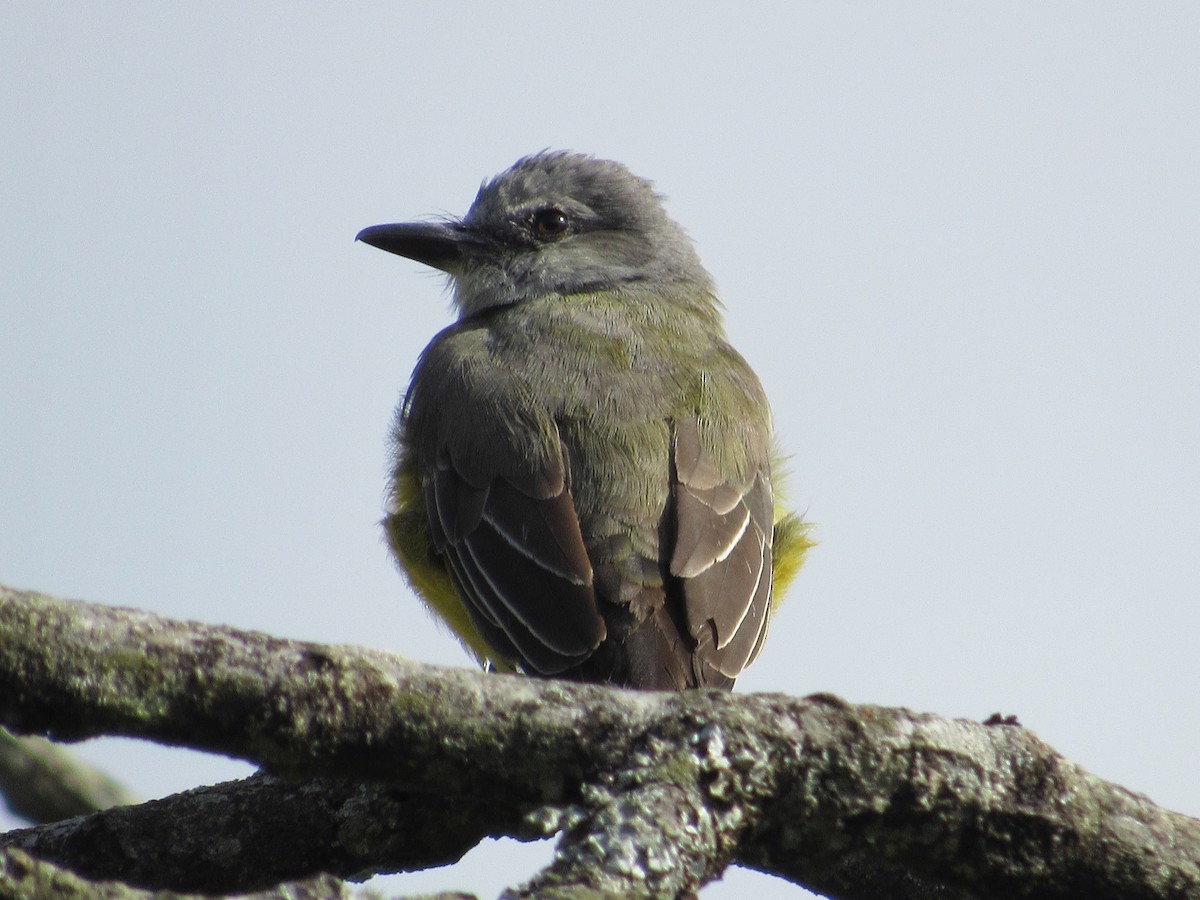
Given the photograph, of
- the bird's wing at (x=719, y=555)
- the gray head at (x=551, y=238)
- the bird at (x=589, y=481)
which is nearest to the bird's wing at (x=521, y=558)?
the bird at (x=589, y=481)

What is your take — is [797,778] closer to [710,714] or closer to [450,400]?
[710,714]

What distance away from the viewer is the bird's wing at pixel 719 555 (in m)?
5.13

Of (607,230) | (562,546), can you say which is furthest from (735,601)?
(607,230)

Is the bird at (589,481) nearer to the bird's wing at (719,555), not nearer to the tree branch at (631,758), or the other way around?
→ the bird's wing at (719,555)

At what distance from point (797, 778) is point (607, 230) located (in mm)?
5968

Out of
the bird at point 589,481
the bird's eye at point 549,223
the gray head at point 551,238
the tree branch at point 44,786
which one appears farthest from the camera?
Answer: the bird's eye at point 549,223

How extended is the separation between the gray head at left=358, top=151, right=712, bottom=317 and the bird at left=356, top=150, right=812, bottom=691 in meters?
0.02

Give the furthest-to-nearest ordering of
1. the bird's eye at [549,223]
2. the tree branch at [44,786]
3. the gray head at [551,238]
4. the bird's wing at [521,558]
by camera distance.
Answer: the bird's eye at [549,223], the gray head at [551,238], the tree branch at [44,786], the bird's wing at [521,558]

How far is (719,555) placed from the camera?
5.41 m

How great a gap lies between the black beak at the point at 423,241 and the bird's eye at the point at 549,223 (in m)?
0.44

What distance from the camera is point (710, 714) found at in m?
2.65

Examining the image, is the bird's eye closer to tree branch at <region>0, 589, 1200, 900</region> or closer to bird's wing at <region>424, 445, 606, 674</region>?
bird's wing at <region>424, 445, 606, 674</region>

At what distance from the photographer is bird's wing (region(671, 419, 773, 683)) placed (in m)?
5.13

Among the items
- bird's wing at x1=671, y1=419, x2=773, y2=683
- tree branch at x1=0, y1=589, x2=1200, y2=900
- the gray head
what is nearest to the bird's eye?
the gray head
